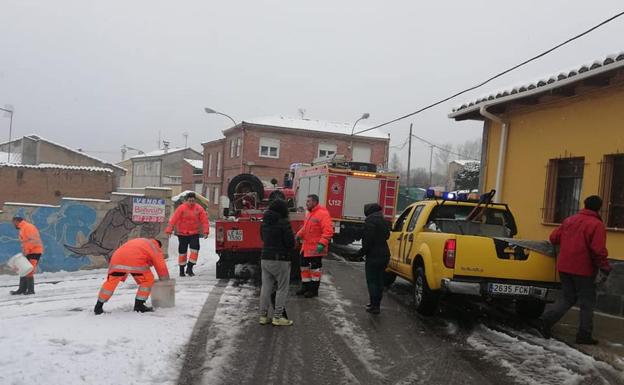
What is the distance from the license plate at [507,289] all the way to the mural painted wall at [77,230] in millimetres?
9648

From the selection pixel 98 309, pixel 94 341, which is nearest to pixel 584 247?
pixel 94 341

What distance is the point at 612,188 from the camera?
339 inches

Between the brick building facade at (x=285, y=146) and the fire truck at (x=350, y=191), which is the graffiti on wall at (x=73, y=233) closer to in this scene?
the fire truck at (x=350, y=191)

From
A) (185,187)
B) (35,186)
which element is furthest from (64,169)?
(185,187)

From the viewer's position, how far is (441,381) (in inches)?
189

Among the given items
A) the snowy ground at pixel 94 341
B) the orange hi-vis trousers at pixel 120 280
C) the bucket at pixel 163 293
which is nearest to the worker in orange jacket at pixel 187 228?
the snowy ground at pixel 94 341

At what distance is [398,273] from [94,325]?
15.2 feet

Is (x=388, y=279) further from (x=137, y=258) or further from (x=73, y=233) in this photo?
(x=73, y=233)

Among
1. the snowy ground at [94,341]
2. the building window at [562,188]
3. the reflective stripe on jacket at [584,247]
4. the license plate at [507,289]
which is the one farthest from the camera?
the building window at [562,188]

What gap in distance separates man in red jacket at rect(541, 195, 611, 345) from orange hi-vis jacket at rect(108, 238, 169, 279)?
5.00 metres

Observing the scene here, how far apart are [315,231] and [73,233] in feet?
27.4

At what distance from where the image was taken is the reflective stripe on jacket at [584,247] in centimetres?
594

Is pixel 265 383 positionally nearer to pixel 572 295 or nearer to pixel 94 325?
pixel 94 325

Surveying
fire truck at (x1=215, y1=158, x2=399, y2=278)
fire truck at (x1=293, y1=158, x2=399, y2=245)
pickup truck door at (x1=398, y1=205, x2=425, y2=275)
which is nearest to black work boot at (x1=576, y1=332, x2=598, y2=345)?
pickup truck door at (x1=398, y1=205, x2=425, y2=275)
